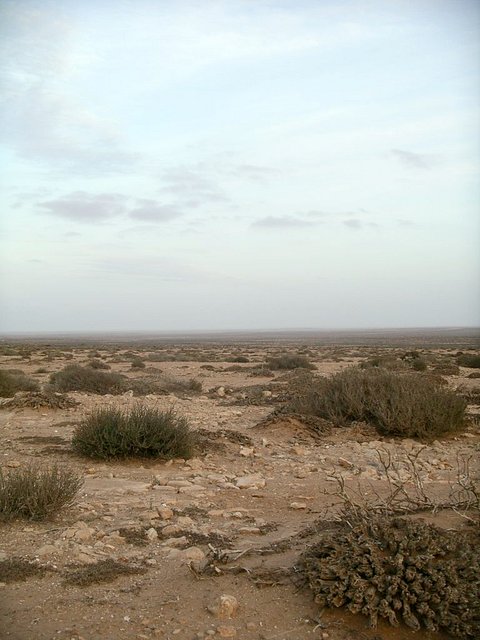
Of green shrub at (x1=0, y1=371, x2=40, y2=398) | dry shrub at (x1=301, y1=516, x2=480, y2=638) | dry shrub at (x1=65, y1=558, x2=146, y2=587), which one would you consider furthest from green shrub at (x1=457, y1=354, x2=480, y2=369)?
dry shrub at (x1=65, y1=558, x2=146, y2=587)

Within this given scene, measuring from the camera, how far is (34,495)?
500 cm

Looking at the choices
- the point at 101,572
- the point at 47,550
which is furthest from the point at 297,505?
the point at 47,550

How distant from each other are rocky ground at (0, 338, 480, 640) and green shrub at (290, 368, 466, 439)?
0.34 meters

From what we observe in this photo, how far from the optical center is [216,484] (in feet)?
22.3

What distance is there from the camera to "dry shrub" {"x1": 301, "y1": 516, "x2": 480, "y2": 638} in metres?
3.19

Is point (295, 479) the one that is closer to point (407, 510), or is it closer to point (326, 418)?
point (407, 510)

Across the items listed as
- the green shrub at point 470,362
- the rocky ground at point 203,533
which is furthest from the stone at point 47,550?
the green shrub at point 470,362

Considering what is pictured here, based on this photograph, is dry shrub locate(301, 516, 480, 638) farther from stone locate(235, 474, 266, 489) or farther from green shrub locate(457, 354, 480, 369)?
green shrub locate(457, 354, 480, 369)

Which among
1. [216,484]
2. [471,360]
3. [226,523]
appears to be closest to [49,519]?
[226,523]

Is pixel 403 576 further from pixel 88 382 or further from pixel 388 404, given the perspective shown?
pixel 88 382

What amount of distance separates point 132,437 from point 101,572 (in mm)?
3644

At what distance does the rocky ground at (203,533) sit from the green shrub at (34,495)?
0.38 ft

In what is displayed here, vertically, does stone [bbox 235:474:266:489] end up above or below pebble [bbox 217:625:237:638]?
below

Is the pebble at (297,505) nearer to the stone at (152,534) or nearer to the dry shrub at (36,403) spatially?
the stone at (152,534)
